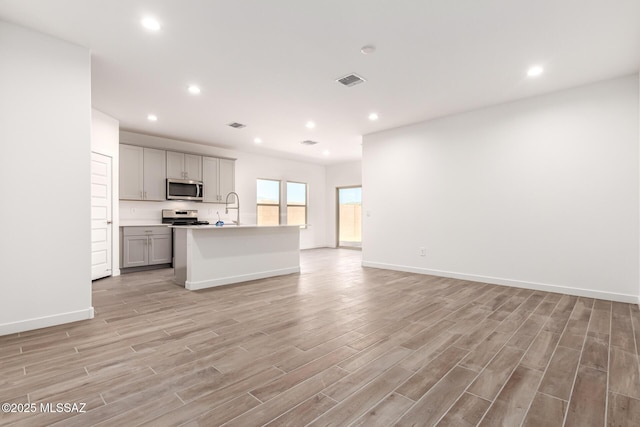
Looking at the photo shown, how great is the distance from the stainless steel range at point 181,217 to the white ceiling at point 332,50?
2147mm

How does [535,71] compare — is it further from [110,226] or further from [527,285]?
[110,226]

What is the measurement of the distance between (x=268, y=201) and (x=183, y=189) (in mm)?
2551

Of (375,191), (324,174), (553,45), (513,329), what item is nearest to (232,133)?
(375,191)

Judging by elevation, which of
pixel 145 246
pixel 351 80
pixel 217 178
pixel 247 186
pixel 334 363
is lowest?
pixel 334 363

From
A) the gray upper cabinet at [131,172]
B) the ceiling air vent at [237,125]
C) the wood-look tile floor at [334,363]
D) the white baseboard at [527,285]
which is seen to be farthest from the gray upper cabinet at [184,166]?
the white baseboard at [527,285]

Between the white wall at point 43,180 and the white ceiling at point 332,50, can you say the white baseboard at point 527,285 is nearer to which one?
the white ceiling at point 332,50

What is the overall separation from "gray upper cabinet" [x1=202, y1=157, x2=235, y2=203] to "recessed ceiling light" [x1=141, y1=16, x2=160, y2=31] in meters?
4.37

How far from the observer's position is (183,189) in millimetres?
6555

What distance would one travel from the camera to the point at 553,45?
3.02 m

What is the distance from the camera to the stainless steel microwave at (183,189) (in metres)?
6.36

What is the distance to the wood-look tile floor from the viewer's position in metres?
1.62

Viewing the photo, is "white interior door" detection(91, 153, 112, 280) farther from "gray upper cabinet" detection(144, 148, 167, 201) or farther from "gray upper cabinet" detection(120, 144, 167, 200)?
"gray upper cabinet" detection(144, 148, 167, 201)

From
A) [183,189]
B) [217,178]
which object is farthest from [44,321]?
[217,178]

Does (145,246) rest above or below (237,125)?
below
